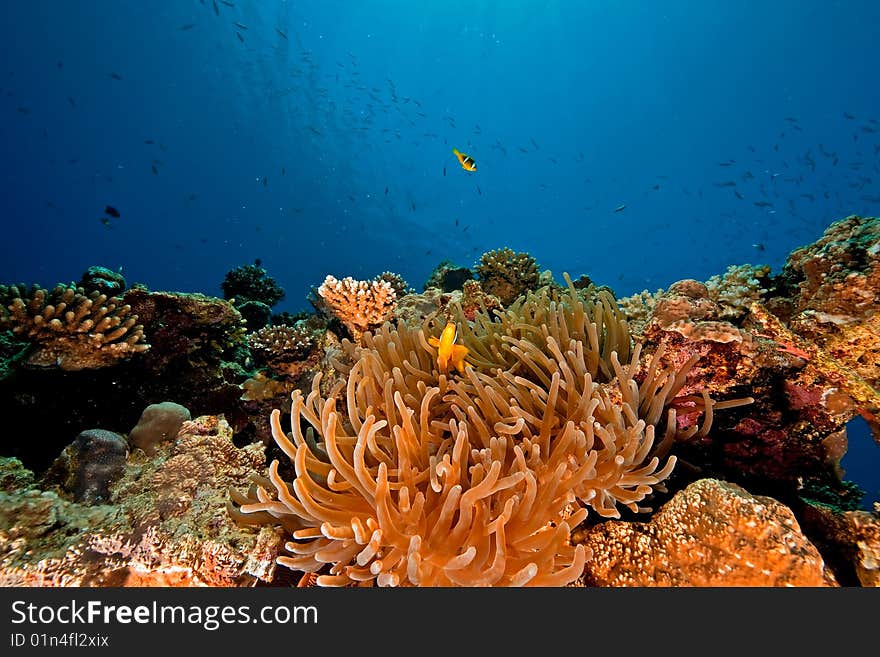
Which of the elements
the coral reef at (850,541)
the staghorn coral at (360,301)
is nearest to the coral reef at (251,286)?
the staghorn coral at (360,301)

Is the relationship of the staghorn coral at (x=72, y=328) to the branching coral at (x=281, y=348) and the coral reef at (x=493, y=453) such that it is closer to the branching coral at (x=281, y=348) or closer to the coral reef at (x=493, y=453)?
the coral reef at (x=493, y=453)

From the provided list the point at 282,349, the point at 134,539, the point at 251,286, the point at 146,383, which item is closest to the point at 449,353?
the point at 134,539

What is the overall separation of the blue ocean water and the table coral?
169 ft

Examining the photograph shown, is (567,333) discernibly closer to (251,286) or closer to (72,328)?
(72,328)

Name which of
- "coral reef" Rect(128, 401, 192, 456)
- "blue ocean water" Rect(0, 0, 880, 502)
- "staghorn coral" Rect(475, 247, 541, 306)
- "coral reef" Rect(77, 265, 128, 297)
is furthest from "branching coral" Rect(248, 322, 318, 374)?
"blue ocean water" Rect(0, 0, 880, 502)

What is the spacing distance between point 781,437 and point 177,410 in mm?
4593

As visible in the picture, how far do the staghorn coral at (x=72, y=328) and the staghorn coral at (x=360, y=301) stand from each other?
235cm

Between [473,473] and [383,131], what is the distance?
5922 cm

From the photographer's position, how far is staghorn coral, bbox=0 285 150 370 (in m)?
3.98

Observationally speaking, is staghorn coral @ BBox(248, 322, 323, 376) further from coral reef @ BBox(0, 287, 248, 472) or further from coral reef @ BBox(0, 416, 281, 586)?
coral reef @ BBox(0, 416, 281, 586)

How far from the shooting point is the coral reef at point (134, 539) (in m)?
1.95

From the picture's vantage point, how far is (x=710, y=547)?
1.96 metres
